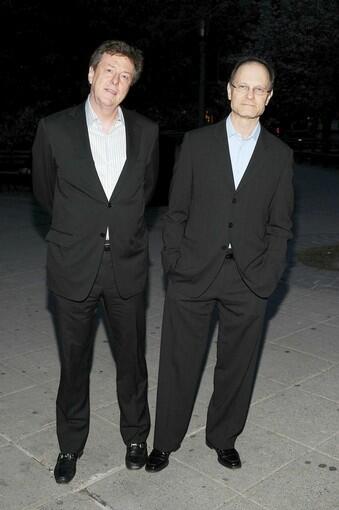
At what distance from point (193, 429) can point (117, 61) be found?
94.4 inches

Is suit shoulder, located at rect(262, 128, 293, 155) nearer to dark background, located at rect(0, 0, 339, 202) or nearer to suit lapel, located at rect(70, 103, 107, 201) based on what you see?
suit lapel, located at rect(70, 103, 107, 201)

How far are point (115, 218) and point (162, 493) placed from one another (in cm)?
151

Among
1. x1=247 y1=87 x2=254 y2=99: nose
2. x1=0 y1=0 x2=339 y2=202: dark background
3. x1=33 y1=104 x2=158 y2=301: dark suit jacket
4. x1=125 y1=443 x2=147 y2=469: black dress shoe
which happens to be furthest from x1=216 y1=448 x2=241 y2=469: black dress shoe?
x1=0 y1=0 x2=339 y2=202: dark background

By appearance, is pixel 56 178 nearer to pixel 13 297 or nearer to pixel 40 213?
pixel 13 297

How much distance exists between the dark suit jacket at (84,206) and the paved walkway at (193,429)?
1.09 metres

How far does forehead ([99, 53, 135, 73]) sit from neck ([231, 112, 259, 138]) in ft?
2.00

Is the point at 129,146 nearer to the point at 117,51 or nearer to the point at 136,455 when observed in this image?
the point at 117,51

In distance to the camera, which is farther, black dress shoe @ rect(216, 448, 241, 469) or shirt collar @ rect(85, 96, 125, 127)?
black dress shoe @ rect(216, 448, 241, 469)

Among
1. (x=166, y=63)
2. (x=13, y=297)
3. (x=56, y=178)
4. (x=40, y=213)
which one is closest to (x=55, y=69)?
(x=166, y=63)

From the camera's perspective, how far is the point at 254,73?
11.0 ft

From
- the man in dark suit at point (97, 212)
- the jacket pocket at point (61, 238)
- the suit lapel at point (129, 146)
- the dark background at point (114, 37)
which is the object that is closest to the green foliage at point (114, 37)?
the dark background at point (114, 37)

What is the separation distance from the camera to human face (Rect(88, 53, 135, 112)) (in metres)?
3.38

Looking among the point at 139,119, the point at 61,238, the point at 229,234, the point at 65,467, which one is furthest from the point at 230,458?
the point at 139,119

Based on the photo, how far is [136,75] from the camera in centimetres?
352
